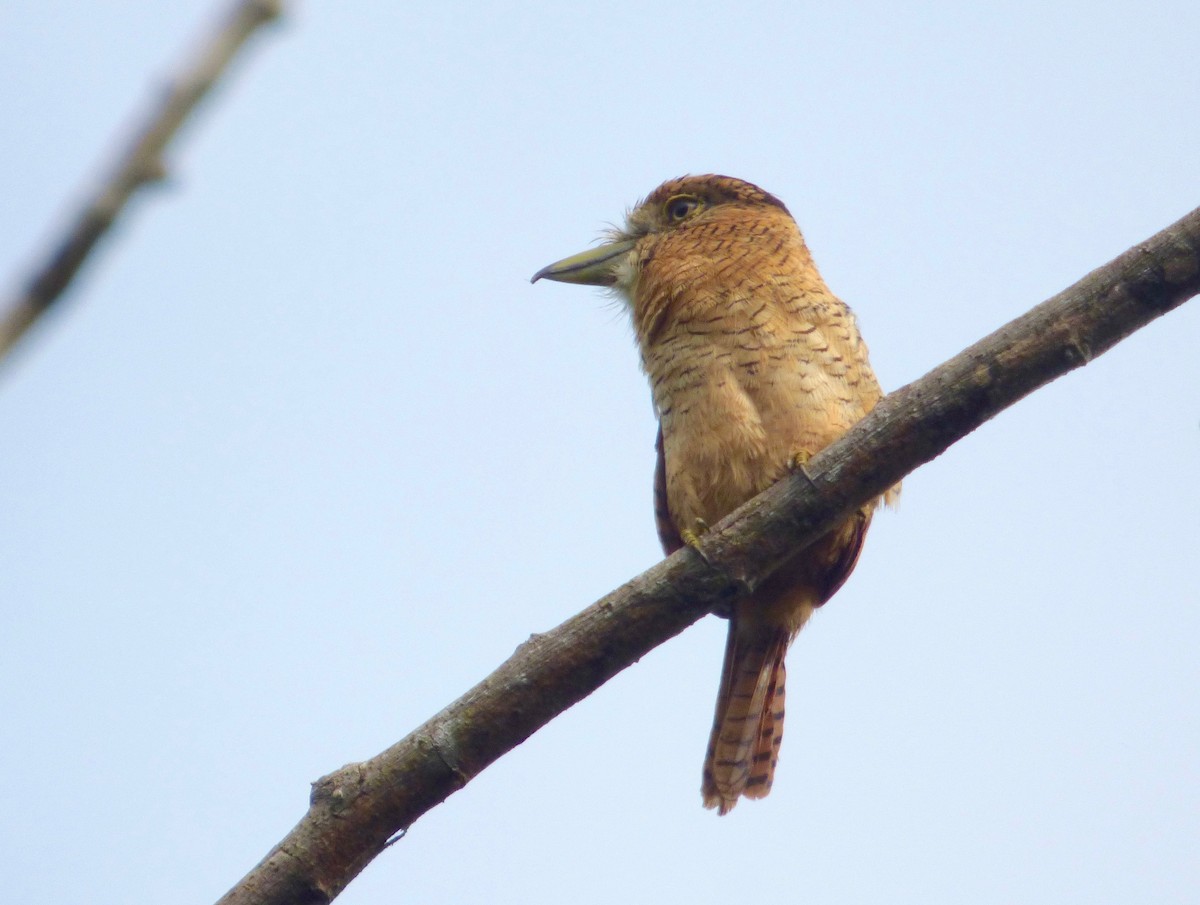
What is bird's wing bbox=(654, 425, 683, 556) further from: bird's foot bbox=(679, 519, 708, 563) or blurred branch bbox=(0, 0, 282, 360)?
blurred branch bbox=(0, 0, 282, 360)

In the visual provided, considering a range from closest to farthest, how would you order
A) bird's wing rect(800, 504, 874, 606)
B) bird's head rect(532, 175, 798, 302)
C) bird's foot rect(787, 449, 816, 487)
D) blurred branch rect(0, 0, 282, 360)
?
blurred branch rect(0, 0, 282, 360) → bird's foot rect(787, 449, 816, 487) → bird's wing rect(800, 504, 874, 606) → bird's head rect(532, 175, 798, 302)

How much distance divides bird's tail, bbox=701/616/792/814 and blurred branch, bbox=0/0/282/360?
15.4ft

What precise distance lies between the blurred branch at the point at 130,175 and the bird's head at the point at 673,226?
5.01 m

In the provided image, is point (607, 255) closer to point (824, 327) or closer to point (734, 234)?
point (734, 234)

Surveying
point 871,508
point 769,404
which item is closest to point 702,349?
point 769,404

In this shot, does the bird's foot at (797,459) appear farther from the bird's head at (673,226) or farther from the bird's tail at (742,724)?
the bird's head at (673,226)

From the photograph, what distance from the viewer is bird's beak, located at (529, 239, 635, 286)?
6.55m

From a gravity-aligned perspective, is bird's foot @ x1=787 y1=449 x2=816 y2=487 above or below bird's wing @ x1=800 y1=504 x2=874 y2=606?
above

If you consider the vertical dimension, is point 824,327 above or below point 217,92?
above

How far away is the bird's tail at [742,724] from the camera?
18.7ft

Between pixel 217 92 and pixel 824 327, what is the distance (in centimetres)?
453

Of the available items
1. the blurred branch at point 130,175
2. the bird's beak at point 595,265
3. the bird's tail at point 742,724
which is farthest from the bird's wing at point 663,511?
the blurred branch at point 130,175

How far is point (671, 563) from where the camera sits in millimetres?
4125

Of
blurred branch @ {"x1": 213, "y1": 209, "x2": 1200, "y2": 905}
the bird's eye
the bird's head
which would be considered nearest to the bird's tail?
blurred branch @ {"x1": 213, "y1": 209, "x2": 1200, "y2": 905}
